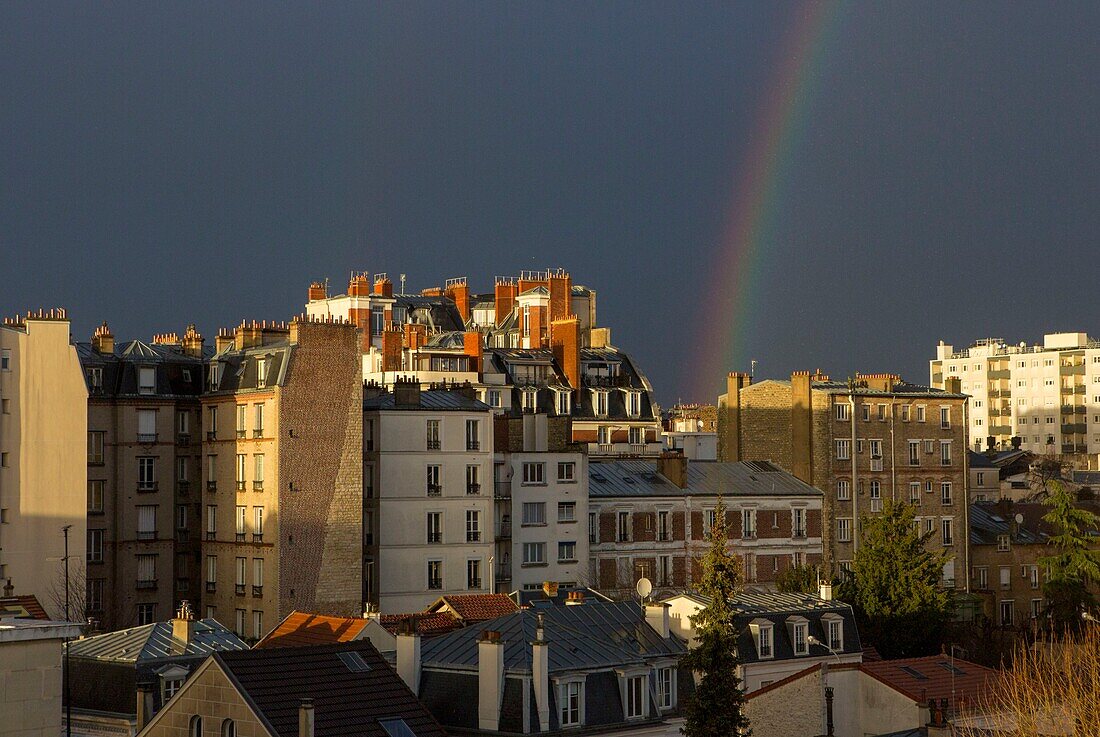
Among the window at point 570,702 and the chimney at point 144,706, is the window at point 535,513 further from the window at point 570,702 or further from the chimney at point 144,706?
the chimney at point 144,706

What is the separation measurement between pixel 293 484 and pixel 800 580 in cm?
2458

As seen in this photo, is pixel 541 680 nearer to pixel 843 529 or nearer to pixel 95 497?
pixel 95 497

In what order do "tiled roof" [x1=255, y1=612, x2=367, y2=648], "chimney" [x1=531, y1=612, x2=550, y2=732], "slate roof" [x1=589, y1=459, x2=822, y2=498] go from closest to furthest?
1. "chimney" [x1=531, y1=612, x2=550, y2=732]
2. "tiled roof" [x1=255, y1=612, x2=367, y2=648]
3. "slate roof" [x1=589, y1=459, x2=822, y2=498]

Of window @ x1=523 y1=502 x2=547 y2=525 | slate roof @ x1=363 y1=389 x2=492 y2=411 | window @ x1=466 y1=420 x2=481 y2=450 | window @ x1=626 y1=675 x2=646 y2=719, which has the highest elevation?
slate roof @ x1=363 y1=389 x2=492 y2=411

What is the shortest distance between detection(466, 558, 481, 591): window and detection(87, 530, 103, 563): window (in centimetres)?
1655

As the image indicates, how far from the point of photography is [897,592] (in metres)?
77.1

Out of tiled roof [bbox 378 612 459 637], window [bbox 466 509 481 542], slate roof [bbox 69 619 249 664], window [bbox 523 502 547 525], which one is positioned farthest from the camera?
window [bbox 523 502 547 525]

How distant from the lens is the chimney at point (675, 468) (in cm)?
8606

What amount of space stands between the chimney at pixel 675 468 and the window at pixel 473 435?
1326cm

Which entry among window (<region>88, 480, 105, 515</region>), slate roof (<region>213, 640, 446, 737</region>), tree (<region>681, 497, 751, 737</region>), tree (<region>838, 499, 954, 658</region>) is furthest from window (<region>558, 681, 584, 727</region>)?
window (<region>88, 480, 105, 515</region>)

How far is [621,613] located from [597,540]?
3070 centimetres

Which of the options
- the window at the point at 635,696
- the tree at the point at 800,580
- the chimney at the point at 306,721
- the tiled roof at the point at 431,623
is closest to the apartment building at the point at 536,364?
the tree at the point at 800,580

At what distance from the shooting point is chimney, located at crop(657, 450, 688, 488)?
86062mm

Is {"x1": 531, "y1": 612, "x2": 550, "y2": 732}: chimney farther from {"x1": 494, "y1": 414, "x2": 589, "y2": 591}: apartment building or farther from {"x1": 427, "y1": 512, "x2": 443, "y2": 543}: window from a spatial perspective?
{"x1": 494, "y1": 414, "x2": 589, "y2": 591}: apartment building
